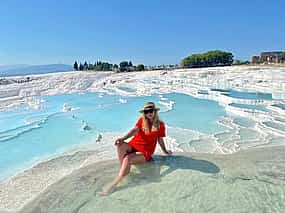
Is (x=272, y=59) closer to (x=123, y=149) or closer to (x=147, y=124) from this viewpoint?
(x=147, y=124)

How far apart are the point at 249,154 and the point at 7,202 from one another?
4.63 m

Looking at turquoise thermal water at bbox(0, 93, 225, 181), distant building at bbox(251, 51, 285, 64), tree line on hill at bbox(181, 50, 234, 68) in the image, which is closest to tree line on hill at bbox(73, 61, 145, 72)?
tree line on hill at bbox(181, 50, 234, 68)

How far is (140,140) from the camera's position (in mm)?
4684

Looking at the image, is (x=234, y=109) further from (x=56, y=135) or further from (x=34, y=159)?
(x=34, y=159)

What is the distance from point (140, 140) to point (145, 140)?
0.08 m

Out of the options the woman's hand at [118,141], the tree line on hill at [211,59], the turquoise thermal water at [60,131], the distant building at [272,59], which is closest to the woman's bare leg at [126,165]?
the woman's hand at [118,141]

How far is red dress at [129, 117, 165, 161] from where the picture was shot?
15.2 feet

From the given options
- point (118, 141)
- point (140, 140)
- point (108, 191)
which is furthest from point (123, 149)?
point (108, 191)

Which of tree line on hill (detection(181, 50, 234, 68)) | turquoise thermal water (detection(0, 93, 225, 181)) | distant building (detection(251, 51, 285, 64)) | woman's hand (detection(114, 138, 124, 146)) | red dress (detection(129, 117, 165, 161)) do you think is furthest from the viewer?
tree line on hill (detection(181, 50, 234, 68))

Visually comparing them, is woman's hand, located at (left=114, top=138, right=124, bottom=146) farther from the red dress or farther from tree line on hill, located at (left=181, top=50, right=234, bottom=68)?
tree line on hill, located at (left=181, top=50, right=234, bottom=68)

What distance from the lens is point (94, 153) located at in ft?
22.9

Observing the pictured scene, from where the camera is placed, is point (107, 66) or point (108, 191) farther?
point (107, 66)

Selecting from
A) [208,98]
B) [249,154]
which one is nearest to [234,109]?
[208,98]

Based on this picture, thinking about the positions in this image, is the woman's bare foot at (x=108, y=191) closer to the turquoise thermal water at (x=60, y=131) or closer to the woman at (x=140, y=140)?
the woman at (x=140, y=140)
